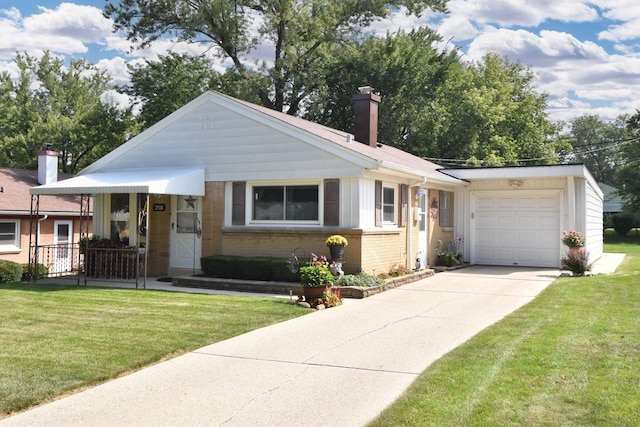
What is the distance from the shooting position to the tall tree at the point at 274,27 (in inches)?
1139

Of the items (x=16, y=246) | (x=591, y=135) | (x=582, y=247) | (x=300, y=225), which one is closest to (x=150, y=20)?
(x=16, y=246)

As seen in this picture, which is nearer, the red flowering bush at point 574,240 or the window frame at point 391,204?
the window frame at point 391,204

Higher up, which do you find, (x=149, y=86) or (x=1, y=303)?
(x=149, y=86)

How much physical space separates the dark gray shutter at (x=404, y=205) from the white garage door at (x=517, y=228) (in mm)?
4543

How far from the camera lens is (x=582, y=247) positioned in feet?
52.0

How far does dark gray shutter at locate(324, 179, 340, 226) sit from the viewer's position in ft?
43.4

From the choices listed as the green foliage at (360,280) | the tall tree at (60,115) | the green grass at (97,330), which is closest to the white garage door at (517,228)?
the green foliage at (360,280)

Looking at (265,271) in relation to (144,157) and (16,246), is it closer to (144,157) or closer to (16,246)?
(144,157)

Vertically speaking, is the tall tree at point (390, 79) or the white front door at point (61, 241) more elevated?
the tall tree at point (390, 79)

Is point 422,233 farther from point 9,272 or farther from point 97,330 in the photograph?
point 9,272

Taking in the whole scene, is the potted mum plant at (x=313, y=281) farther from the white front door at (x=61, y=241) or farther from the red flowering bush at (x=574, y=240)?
the white front door at (x=61, y=241)

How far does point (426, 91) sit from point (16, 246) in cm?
2182

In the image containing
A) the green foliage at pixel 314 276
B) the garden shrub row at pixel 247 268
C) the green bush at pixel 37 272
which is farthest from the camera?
the green bush at pixel 37 272

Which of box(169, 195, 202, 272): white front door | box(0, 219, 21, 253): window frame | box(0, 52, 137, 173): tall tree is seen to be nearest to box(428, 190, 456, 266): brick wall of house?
box(169, 195, 202, 272): white front door
